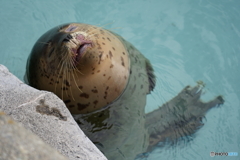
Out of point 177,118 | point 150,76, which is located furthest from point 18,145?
point 177,118

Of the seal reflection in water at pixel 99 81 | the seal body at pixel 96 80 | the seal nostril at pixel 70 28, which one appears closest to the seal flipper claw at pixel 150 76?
the seal reflection in water at pixel 99 81

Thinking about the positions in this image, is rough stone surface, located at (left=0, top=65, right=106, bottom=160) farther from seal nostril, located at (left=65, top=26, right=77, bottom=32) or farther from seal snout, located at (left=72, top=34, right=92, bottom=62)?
seal nostril, located at (left=65, top=26, right=77, bottom=32)

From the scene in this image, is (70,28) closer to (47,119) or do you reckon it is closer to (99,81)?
(99,81)

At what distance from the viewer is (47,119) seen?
2027 mm

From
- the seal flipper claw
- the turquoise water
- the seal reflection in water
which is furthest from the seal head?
the turquoise water

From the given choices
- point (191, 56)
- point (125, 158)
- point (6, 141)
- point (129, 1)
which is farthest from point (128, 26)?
point (6, 141)

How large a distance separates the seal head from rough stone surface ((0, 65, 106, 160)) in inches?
22.3

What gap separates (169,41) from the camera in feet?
16.1

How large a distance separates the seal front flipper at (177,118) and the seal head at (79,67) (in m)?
0.88

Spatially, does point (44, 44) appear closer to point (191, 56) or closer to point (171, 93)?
point (171, 93)

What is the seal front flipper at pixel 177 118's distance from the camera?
376cm

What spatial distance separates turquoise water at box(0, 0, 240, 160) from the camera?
414cm

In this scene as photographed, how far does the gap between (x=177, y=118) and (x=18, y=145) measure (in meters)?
2.95

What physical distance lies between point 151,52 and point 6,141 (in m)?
3.81
